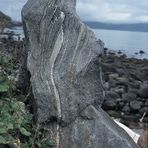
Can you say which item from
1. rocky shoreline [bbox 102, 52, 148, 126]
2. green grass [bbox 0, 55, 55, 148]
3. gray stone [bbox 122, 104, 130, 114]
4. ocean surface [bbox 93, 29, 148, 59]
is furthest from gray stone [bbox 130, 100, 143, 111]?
green grass [bbox 0, 55, 55, 148]

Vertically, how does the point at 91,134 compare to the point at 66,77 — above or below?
below

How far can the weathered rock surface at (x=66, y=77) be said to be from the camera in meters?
6.11

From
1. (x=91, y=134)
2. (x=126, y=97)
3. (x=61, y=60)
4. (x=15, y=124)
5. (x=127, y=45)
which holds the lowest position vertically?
(x=127, y=45)

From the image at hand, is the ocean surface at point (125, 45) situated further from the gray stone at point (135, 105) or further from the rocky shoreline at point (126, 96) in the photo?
the gray stone at point (135, 105)

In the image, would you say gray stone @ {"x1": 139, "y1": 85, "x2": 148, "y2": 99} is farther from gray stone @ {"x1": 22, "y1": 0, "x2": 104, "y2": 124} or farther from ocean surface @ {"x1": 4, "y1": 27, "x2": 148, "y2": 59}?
gray stone @ {"x1": 22, "y1": 0, "x2": 104, "y2": 124}

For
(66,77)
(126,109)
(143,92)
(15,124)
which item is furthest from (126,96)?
(15,124)

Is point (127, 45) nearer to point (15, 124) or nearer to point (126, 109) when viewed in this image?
point (126, 109)

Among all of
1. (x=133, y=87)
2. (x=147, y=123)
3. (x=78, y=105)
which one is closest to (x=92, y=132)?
(x=78, y=105)

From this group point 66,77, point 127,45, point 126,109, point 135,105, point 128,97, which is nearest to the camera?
point 66,77

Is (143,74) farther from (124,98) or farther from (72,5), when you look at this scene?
(72,5)

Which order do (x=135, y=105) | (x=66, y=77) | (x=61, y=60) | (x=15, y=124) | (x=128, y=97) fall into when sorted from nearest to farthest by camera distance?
(x=15, y=124), (x=66, y=77), (x=61, y=60), (x=135, y=105), (x=128, y=97)

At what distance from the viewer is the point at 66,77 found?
6145 mm

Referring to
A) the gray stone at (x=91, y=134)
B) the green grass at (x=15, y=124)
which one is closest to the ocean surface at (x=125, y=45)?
the green grass at (x=15, y=124)

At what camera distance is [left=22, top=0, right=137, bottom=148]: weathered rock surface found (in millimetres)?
6113
